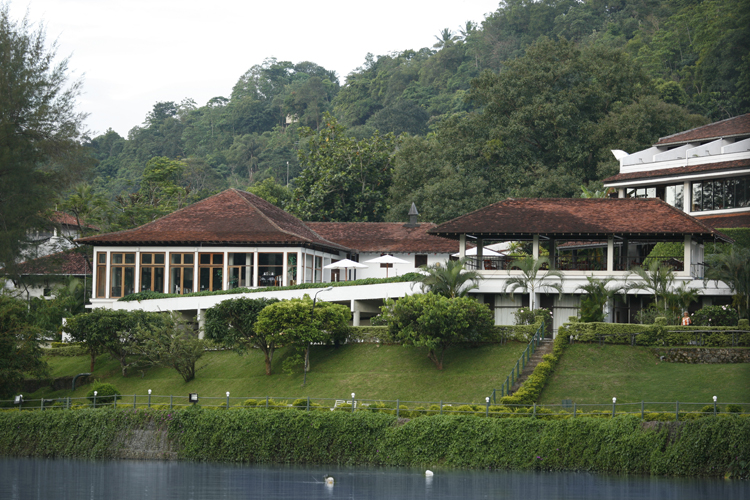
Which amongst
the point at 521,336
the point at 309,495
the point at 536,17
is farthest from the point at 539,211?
the point at 536,17

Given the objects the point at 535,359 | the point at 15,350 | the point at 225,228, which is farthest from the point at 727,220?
the point at 15,350

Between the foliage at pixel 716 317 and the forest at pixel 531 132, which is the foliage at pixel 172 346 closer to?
the forest at pixel 531 132

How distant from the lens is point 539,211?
45688 millimetres

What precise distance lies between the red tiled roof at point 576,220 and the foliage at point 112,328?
15056mm

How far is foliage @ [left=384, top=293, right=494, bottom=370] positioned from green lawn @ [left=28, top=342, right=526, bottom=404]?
2.91 ft

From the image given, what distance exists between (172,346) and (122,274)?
10.6 metres

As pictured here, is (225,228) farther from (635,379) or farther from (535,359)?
(635,379)

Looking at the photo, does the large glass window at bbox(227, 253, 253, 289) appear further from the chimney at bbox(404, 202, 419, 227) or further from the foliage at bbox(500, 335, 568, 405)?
the foliage at bbox(500, 335, 568, 405)

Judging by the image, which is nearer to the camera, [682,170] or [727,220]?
[727,220]

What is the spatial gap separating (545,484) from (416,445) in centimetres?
545

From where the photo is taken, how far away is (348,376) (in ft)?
128

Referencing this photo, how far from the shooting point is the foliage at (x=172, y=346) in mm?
41344

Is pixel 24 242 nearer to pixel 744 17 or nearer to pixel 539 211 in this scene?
pixel 539 211

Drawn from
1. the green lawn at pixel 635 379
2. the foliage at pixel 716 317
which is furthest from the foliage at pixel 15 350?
the foliage at pixel 716 317
